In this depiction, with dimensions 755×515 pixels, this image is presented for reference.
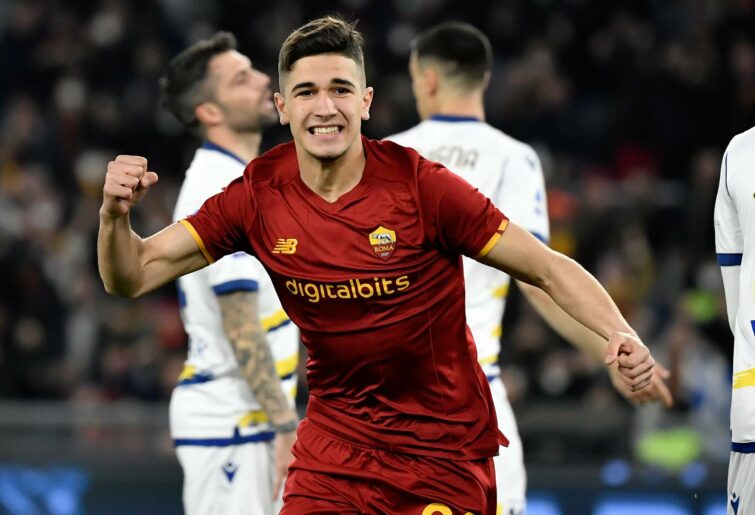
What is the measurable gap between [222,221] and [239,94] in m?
2.08

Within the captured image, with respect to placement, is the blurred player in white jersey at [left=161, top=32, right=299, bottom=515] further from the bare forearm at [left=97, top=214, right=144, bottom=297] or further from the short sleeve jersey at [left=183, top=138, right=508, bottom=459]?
the bare forearm at [left=97, top=214, right=144, bottom=297]

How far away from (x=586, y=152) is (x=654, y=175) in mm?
805

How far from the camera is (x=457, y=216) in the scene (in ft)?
15.0

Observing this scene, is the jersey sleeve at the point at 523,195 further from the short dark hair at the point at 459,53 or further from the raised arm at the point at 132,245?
the raised arm at the point at 132,245

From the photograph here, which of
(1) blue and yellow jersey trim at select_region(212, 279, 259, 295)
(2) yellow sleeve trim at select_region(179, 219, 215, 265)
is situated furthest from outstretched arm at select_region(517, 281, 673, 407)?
(2) yellow sleeve trim at select_region(179, 219, 215, 265)

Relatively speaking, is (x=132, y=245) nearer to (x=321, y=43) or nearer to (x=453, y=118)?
(x=321, y=43)

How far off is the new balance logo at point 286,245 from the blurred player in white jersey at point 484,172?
189 cm

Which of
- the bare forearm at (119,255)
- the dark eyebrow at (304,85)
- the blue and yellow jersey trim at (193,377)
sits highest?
the dark eyebrow at (304,85)

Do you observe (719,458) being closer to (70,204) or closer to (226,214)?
(226,214)

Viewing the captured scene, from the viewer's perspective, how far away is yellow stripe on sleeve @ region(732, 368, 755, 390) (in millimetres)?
4922

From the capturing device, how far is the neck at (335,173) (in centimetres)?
477

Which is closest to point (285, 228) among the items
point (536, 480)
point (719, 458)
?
→ point (536, 480)

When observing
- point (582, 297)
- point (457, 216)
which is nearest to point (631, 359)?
point (582, 297)

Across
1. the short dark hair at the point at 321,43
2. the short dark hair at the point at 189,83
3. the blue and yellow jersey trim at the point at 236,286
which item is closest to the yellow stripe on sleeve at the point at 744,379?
the short dark hair at the point at 321,43
